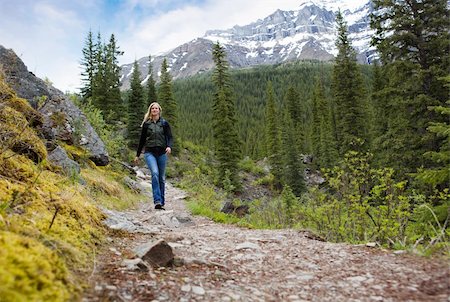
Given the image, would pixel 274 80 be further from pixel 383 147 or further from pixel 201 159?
pixel 383 147

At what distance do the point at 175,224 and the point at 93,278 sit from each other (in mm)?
4333

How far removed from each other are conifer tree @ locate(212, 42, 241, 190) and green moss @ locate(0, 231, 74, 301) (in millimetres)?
31639

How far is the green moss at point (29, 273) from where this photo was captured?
1.74m

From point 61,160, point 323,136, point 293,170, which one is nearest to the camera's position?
point 61,160

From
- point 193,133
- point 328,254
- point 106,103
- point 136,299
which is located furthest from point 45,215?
point 193,133

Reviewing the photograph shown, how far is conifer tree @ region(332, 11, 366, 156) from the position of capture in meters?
31.1

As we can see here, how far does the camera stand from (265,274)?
143 inches

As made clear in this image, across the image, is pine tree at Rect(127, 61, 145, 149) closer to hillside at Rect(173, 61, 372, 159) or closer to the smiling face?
the smiling face

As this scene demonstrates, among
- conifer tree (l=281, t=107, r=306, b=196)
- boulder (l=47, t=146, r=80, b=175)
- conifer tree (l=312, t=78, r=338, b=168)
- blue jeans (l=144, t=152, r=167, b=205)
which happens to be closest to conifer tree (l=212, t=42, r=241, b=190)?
conifer tree (l=281, t=107, r=306, b=196)

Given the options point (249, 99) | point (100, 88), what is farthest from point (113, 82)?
point (249, 99)

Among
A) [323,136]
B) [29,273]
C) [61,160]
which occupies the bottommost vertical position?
[29,273]

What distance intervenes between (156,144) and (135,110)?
34.2 meters

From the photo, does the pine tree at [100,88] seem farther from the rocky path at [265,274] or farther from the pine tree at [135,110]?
the rocky path at [265,274]

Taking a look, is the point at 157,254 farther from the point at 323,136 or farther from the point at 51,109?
the point at 323,136
